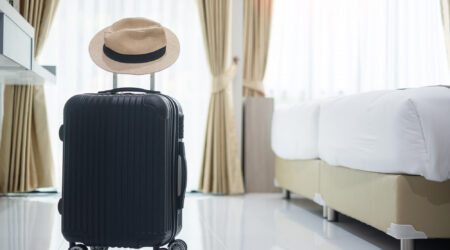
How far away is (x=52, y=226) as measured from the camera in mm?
2691

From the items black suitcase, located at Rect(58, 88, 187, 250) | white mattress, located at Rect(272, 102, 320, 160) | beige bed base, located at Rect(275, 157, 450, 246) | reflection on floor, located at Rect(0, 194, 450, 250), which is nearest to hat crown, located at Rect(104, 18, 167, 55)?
black suitcase, located at Rect(58, 88, 187, 250)

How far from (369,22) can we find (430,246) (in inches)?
117

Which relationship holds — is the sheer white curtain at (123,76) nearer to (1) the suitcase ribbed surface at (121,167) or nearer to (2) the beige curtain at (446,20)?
(2) the beige curtain at (446,20)

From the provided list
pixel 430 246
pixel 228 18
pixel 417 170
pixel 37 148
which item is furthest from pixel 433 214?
pixel 37 148

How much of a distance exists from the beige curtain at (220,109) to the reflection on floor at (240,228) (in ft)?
1.60

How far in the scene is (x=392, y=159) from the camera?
76.4 inches

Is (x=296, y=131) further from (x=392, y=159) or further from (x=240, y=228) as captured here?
(x=392, y=159)

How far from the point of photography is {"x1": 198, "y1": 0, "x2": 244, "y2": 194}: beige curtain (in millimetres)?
4270

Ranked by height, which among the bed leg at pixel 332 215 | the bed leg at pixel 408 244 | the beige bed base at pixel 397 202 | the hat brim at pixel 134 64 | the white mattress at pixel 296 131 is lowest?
the bed leg at pixel 332 215

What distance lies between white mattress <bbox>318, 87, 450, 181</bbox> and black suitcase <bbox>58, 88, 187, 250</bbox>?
840 mm

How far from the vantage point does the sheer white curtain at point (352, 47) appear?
463cm

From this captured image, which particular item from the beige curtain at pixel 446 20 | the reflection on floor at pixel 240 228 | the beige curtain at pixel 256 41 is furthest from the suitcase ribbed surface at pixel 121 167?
the beige curtain at pixel 446 20

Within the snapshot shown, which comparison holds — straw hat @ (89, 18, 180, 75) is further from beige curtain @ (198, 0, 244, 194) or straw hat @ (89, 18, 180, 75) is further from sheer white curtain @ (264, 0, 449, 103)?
sheer white curtain @ (264, 0, 449, 103)

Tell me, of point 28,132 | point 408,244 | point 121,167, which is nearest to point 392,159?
point 408,244
